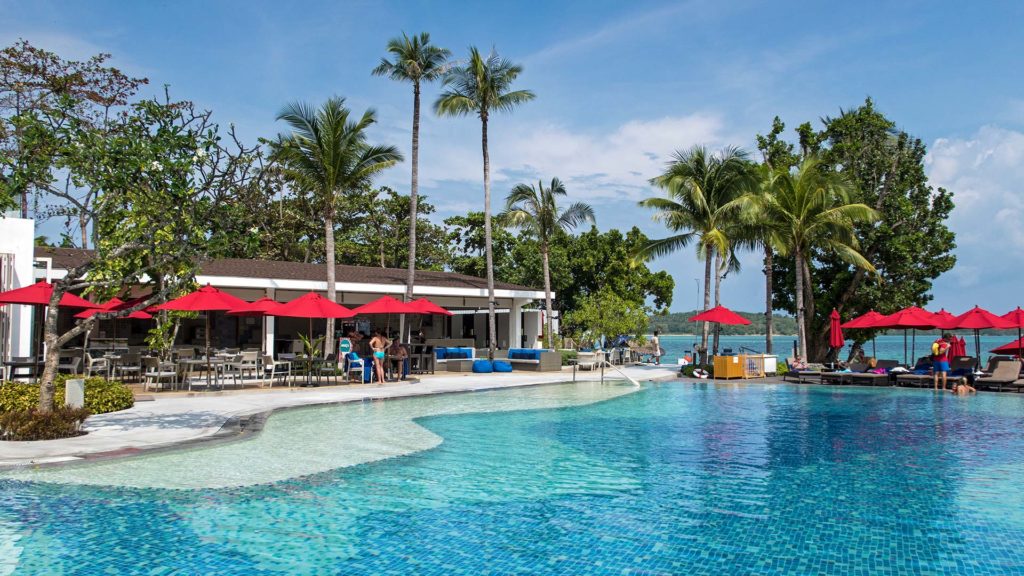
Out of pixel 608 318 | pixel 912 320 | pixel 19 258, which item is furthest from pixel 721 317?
pixel 19 258

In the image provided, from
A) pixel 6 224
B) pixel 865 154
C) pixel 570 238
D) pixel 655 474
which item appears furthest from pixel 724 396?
pixel 570 238

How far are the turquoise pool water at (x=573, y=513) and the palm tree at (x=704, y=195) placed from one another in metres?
16.5

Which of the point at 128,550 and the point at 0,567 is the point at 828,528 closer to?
the point at 128,550

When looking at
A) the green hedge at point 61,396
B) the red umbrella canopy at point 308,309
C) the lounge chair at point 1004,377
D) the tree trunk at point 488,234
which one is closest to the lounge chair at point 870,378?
the lounge chair at point 1004,377

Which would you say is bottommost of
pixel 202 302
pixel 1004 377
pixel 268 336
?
pixel 1004 377

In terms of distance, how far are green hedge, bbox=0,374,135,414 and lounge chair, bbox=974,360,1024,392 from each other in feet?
70.1

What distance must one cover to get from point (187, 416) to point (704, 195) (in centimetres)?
2123

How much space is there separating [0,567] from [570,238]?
4110 cm

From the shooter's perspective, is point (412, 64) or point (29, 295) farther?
point (412, 64)

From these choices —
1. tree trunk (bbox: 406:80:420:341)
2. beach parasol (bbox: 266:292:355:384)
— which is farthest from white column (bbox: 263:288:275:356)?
tree trunk (bbox: 406:80:420:341)

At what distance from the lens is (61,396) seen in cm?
1099

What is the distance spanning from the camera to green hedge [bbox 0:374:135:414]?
10484mm

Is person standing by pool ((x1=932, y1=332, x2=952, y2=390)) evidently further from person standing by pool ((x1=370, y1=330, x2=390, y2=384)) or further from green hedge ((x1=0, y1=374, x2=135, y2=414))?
green hedge ((x1=0, y1=374, x2=135, y2=414))

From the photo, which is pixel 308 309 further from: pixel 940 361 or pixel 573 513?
pixel 940 361
